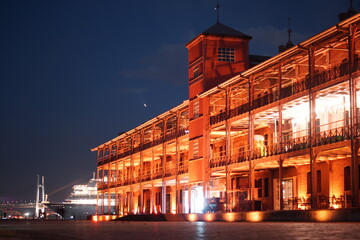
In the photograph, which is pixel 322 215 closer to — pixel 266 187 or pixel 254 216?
pixel 254 216

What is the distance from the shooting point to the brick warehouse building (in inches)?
1183

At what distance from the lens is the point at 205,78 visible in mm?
47000

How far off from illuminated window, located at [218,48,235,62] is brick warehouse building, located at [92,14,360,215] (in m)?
0.08

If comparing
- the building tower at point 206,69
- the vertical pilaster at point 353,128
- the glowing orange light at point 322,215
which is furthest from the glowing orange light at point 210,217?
the vertical pilaster at point 353,128

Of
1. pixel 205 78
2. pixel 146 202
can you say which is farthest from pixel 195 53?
pixel 146 202

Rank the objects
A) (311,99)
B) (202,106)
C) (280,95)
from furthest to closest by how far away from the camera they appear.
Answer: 1. (202,106)
2. (280,95)
3. (311,99)

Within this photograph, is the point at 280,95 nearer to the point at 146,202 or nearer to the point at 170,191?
the point at 170,191

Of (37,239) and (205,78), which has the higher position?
(205,78)

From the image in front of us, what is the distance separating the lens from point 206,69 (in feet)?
155

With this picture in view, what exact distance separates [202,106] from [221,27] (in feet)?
23.4

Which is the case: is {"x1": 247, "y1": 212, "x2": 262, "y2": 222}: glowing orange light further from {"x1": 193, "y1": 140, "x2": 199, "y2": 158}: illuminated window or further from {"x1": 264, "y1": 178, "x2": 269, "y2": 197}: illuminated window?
{"x1": 193, "y1": 140, "x2": 199, "y2": 158}: illuminated window

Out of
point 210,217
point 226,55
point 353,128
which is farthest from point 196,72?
point 353,128

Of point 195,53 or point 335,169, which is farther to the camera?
point 195,53

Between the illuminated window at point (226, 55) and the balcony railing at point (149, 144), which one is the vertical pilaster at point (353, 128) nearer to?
the illuminated window at point (226, 55)
